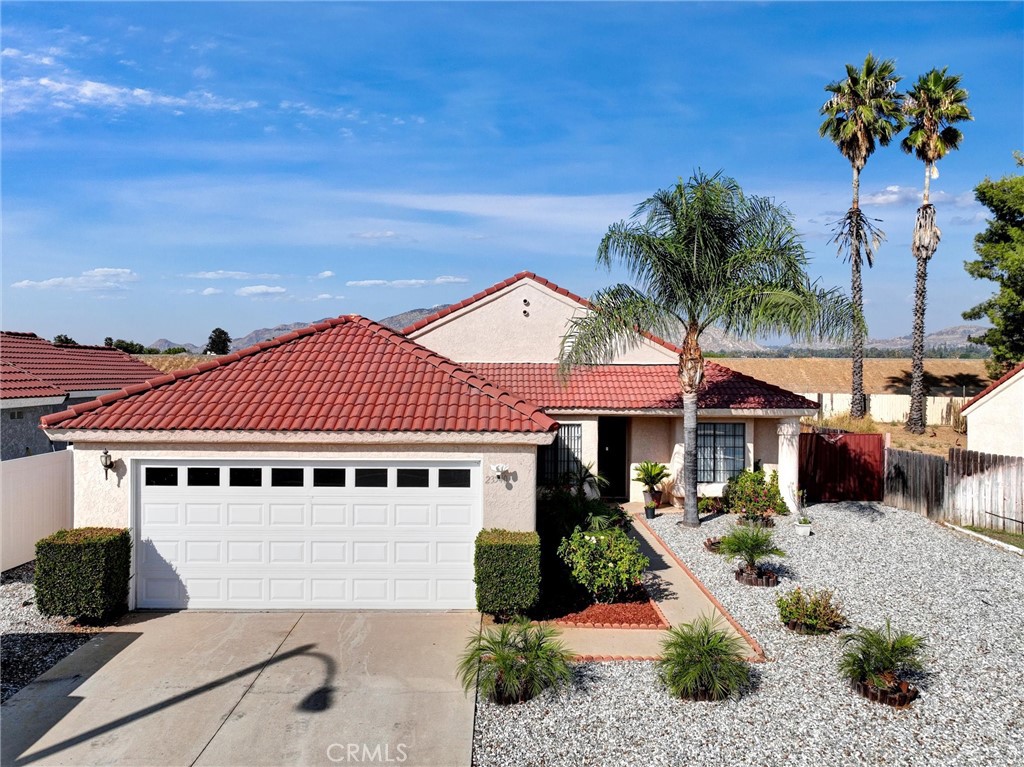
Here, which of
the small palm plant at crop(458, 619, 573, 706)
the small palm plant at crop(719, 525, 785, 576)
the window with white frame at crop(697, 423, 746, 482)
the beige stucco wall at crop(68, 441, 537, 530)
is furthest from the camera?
the window with white frame at crop(697, 423, 746, 482)

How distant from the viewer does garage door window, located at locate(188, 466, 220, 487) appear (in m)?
10.6

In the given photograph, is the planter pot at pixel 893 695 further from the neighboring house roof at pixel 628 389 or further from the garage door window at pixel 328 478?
the neighboring house roof at pixel 628 389

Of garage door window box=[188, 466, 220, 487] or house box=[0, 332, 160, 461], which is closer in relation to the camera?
garage door window box=[188, 466, 220, 487]

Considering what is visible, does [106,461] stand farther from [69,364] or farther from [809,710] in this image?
[69,364]

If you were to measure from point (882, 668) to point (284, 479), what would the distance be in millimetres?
8435

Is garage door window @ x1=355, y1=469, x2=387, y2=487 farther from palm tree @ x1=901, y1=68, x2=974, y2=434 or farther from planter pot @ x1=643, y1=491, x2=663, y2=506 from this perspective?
palm tree @ x1=901, y1=68, x2=974, y2=434

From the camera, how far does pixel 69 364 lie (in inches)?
776

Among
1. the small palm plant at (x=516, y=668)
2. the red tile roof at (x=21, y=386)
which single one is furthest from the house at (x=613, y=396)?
the small palm plant at (x=516, y=668)

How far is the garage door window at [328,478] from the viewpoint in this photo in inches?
417

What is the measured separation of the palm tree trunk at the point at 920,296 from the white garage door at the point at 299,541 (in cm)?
2924

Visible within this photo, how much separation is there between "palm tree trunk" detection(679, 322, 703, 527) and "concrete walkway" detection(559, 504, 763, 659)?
1.87 metres

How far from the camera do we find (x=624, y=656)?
8961 mm

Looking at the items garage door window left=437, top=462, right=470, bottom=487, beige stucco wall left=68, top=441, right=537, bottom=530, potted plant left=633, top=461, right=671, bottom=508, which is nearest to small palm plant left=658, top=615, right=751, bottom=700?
beige stucco wall left=68, top=441, right=537, bottom=530

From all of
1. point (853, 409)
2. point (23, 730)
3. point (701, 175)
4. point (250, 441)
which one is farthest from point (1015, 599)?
point (853, 409)
